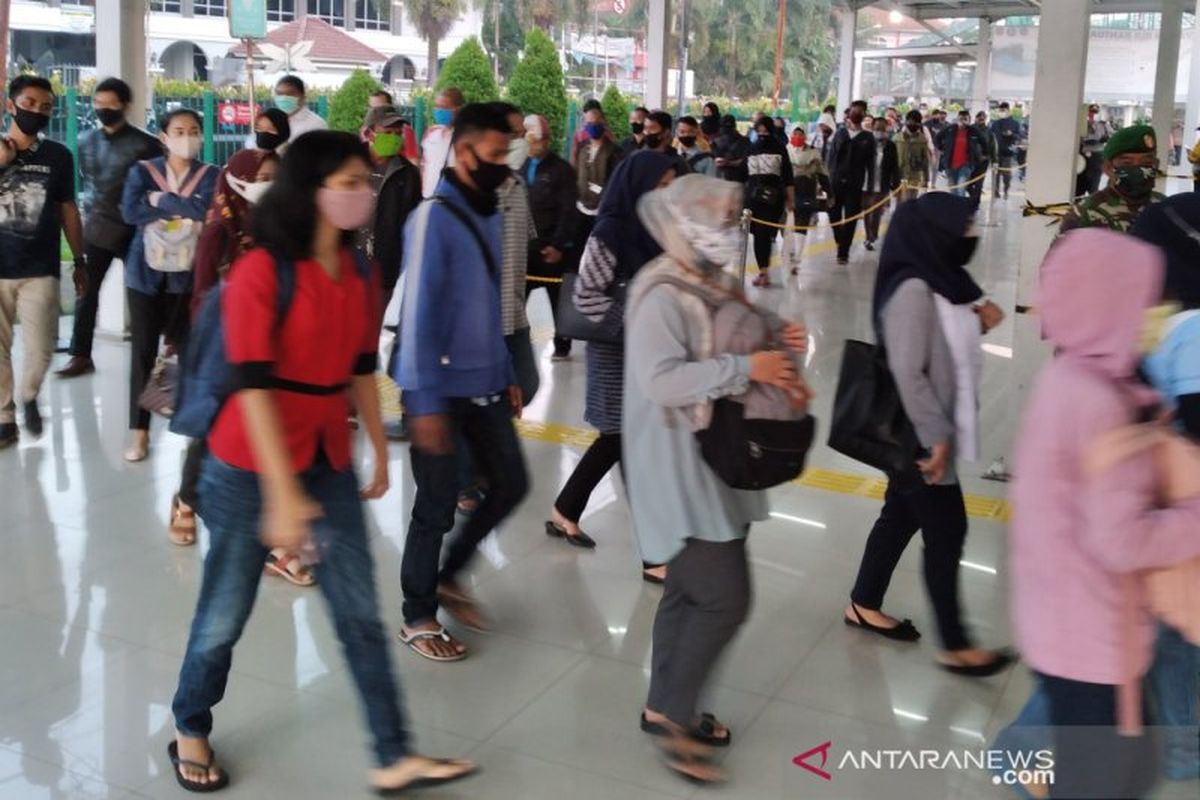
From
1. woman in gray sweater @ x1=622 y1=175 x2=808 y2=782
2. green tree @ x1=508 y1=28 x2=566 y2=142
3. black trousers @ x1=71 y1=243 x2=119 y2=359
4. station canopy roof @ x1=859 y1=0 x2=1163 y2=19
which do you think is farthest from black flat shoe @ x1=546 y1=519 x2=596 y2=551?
station canopy roof @ x1=859 y1=0 x2=1163 y2=19

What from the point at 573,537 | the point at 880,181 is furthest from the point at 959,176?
the point at 573,537

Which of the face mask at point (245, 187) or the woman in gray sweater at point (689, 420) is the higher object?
the face mask at point (245, 187)

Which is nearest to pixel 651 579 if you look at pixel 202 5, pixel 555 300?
pixel 555 300

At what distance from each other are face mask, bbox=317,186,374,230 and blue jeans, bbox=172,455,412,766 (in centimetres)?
57

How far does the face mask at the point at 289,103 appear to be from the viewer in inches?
339

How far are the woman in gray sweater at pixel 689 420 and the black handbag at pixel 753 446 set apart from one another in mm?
46

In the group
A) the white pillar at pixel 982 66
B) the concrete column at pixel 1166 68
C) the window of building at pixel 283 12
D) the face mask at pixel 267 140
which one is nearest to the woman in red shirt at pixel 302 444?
the face mask at pixel 267 140

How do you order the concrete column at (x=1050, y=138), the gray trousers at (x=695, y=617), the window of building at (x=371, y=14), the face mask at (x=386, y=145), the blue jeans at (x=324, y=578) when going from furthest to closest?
the window of building at (x=371, y=14) → the face mask at (x=386, y=145) → the concrete column at (x=1050, y=138) → the gray trousers at (x=695, y=617) → the blue jeans at (x=324, y=578)

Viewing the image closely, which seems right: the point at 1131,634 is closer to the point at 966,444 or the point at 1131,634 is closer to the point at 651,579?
the point at 966,444

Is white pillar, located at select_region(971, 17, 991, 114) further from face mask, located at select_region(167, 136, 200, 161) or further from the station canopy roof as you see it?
face mask, located at select_region(167, 136, 200, 161)

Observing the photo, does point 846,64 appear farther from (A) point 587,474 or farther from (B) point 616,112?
(A) point 587,474

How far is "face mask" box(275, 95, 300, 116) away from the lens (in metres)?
8.61

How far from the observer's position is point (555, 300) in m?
8.20

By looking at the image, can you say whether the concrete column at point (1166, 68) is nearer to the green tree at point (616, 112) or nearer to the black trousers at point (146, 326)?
the green tree at point (616, 112)
